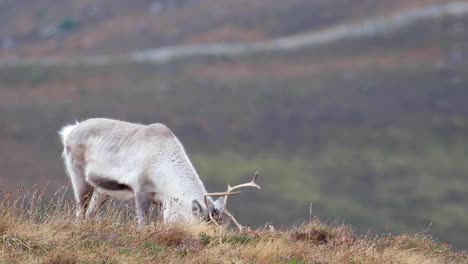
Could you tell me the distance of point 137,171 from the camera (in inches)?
551

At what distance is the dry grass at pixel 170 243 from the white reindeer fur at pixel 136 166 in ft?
4.37

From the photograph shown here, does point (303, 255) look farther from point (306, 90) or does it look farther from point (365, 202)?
point (306, 90)

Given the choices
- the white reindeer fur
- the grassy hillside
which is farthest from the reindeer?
the grassy hillside

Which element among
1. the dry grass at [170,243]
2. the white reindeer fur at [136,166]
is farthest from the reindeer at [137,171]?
the dry grass at [170,243]

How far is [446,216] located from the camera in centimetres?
5622

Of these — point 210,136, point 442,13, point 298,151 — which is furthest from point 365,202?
point 442,13

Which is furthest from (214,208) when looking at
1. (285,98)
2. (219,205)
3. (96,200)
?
(285,98)

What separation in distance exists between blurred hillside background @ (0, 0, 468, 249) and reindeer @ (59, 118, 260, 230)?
115ft

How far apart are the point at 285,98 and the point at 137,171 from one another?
61630 millimetres

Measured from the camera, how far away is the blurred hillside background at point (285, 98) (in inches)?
2331

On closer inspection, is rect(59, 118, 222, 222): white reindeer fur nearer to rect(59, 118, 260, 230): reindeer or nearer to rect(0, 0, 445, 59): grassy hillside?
rect(59, 118, 260, 230): reindeer

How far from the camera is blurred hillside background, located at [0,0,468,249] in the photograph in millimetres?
59219

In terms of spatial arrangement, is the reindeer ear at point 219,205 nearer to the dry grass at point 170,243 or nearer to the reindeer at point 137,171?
the reindeer at point 137,171

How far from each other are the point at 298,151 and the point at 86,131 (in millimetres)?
51863
